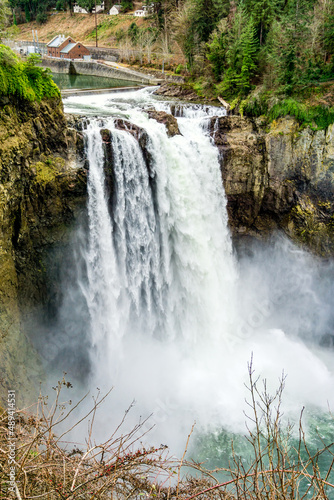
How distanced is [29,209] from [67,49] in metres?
42.4

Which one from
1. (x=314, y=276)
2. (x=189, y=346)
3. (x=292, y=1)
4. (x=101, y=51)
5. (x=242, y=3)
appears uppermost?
(x=101, y=51)

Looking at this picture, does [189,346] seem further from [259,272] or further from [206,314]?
[259,272]

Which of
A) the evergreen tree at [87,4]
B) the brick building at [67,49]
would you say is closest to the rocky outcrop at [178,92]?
Answer: the brick building at [67,49]

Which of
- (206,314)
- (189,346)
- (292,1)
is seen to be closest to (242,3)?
(292,1)

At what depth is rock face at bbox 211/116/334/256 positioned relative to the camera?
18.0 meters

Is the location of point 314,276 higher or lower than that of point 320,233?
lower

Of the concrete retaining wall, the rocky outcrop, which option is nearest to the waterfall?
the rocky outcrop

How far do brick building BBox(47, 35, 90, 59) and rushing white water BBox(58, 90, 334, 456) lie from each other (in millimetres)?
32374

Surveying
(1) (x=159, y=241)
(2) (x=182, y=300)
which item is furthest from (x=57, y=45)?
(2) (x=182, y=300)

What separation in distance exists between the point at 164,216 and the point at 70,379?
832 cm

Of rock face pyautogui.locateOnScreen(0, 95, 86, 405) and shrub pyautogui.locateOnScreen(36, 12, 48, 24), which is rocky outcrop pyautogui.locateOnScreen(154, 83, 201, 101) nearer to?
rock face pyautogui.locateOnScreen(0, 95, 86, 405)

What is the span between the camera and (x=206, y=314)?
18.0 meters

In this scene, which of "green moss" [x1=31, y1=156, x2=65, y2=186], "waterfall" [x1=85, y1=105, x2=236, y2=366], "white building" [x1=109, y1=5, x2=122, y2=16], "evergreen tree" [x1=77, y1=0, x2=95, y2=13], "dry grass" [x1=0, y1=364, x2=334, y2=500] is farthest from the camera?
"evergreen tree" [x1=77, y1=0, x2=95, y2=13]

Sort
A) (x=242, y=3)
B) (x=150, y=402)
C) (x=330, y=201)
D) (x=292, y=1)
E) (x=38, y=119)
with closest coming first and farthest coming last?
1. (x=38, y=119)
2. (x=150, y=402)
3. (x=330, y=201)
4. (x=292, y=1)
5. (x=242, y=3)
